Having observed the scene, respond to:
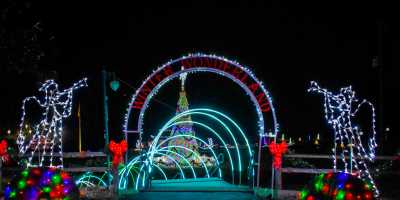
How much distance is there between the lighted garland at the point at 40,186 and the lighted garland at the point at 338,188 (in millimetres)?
3326

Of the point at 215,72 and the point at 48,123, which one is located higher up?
the point at 215,72

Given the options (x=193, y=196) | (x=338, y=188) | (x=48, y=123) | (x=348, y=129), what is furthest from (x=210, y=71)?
(x=338, y=188)

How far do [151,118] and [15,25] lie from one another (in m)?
36.4

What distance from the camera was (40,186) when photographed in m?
8.72

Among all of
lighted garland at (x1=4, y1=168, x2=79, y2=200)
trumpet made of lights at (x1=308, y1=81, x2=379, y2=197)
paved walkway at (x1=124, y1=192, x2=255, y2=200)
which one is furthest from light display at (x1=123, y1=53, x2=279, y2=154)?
lighted garland at (x1=4, y1=168, x2=79, y2=200)

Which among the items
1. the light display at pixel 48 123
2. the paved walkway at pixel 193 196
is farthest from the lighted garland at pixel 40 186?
the light display at pixel 48 123

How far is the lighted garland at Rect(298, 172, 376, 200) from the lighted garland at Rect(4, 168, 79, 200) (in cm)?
333

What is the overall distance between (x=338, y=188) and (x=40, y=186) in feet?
13.2

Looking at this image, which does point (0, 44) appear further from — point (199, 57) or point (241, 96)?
point (241, 96)

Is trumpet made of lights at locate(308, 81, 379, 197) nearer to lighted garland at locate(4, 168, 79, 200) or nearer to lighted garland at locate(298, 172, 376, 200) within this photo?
lighted garland at locate(298, 172, 376, 200)

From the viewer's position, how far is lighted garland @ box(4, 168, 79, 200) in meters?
8.69

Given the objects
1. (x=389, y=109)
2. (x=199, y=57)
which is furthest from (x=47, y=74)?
(x=389, y=109)

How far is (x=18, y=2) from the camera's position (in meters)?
12.5

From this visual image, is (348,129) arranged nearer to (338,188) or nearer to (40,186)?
(338,188)
